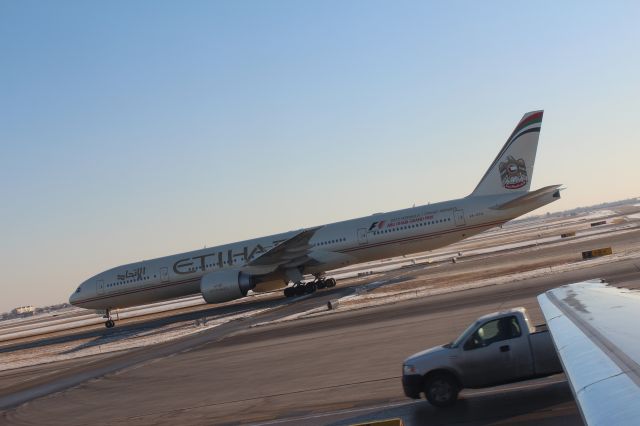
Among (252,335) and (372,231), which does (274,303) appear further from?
(252,335)

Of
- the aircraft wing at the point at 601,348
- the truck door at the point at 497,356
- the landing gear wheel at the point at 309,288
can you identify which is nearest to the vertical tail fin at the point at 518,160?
the landing gear wheel at the point at 309,288

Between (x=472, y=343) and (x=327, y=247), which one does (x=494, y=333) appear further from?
(x=327, y=247)

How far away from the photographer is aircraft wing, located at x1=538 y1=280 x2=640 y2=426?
451 centimetres

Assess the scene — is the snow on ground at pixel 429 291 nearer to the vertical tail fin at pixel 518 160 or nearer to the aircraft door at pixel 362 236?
the aircraft door at pixel 362 236

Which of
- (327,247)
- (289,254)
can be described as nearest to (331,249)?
(327,247)

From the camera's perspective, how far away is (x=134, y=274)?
44594 mm

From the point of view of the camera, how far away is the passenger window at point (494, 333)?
11734mm

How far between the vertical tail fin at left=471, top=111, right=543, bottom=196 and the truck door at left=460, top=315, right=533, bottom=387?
99.5 ft

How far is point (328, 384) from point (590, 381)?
34.8 ft

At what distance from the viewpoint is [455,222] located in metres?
40.5

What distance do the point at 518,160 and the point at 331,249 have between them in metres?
13.3

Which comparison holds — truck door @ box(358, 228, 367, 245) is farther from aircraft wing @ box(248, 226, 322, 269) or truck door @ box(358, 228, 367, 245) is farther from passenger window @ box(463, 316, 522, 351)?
passenger window @ box(463, 316, 522, 351)

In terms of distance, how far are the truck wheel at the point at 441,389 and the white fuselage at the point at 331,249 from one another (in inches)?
1146

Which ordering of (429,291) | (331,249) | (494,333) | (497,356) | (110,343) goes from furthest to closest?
(331,249)
(110,343)
(429,291)
(494,333)
(497,356)
